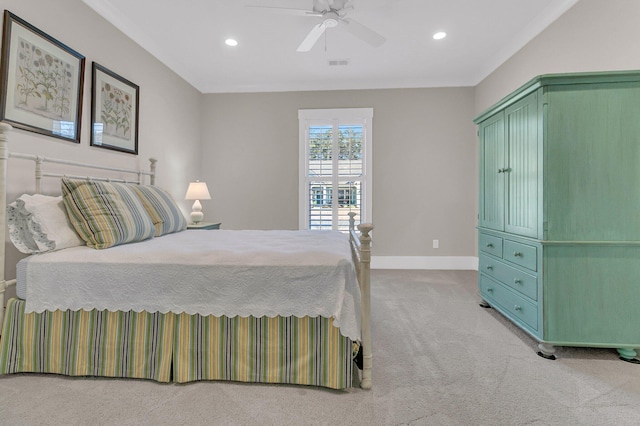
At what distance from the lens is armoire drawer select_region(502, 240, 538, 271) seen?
2.12 m

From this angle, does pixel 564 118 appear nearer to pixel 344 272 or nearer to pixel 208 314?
pixel 344 272

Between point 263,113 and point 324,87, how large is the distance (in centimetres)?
101

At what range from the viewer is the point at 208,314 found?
1615 mm

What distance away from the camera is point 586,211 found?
197 centimetres

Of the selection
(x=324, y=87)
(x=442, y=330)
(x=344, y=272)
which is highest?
(x=324, y=87)

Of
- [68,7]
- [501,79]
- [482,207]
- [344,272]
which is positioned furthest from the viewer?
[501,79]

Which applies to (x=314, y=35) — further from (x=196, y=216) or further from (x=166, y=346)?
(x=166, y=346)

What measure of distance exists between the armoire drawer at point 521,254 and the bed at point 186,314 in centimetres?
133

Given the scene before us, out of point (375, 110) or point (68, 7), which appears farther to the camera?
point (375, 110)

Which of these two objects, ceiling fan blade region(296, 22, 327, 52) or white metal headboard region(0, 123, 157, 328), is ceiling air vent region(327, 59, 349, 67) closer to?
ceiling fan blade region(296, 22, 327, 52)

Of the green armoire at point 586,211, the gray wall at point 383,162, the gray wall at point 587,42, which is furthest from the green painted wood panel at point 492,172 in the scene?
the gray wall at point 383,162

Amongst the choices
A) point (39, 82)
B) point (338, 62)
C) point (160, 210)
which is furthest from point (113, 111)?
point (338, 62)

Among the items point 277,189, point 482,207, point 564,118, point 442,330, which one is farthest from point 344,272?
point 277,189

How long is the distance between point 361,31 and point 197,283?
239 centimetres
